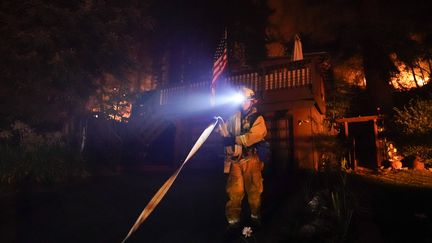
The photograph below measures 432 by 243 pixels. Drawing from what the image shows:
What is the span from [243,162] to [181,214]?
7.64 ft

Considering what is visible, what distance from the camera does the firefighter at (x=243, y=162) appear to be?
16.4 ft

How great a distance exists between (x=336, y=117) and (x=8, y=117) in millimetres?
15806

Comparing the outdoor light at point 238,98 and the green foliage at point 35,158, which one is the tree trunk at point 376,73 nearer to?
the outdoor light at point 238,98

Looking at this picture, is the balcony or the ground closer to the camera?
the ground

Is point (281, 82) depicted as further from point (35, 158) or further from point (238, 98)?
point (35, 158)

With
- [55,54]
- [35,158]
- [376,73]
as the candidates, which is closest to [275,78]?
[55,54]

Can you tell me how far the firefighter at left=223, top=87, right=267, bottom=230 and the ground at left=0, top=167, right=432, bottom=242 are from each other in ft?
1.49

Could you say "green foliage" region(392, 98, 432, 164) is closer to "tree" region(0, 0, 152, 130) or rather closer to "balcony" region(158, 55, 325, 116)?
"balcony" region(158, 55, 325, 116)

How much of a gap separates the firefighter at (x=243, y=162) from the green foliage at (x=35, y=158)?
22.8 feet

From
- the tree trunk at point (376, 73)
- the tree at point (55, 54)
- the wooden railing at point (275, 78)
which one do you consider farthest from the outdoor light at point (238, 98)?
the tree trunk at point (376, 73)

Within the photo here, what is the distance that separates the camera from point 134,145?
14.8m

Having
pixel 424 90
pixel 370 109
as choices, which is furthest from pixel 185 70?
pixel 424 90

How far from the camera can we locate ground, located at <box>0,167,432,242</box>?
496cm

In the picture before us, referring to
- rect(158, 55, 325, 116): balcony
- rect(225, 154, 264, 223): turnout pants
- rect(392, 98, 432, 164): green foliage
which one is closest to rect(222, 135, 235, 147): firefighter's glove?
rect(225, 154, 264, 223): turnout pants
